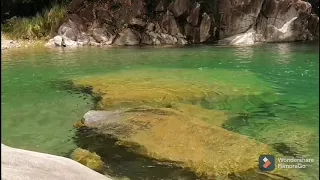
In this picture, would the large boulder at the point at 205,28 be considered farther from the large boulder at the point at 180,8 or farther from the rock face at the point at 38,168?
the rock face at the point at 38,168

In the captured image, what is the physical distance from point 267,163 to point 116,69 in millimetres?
11683

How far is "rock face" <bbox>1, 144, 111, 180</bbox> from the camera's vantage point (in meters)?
3.76

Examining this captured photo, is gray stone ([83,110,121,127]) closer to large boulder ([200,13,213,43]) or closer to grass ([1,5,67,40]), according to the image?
large boulder ([200,13,213,43])

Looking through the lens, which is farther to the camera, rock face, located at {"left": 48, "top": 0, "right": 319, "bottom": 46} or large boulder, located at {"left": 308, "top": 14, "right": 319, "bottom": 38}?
large boulder, located at {"left": 308, "top": 14, "right": 319, "bottom": 38}

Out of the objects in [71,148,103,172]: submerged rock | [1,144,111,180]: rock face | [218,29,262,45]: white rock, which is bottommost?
[218,29,262,45]: white rock

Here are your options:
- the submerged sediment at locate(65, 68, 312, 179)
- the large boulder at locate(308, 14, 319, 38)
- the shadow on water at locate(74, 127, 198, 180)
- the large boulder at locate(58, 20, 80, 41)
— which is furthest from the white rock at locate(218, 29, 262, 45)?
the shadow on water at locate(74, 127, 198, 180)

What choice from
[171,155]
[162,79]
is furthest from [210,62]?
[171,155]

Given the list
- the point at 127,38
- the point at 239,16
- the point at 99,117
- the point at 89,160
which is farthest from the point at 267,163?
the point at 239,16

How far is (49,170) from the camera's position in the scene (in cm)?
423

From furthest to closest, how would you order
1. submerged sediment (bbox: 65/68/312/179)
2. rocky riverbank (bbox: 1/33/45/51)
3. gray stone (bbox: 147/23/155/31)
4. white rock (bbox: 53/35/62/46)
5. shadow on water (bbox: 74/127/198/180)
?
gray stone (bbox: 147/23/155/31) → white rock (bbox: 53/35/62/46) → rocky riverbank (bbox: 1/33/45/51) → submerged sediment (bbox: 65/68/312/179) → shadow on water (bbox: 74/127/198/180)

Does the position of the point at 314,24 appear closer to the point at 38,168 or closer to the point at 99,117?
the point at 99,117

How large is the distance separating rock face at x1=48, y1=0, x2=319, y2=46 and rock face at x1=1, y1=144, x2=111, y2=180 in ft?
82.1

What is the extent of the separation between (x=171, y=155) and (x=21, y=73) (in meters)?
11.7

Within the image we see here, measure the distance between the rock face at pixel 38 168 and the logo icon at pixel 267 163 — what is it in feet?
8.54
